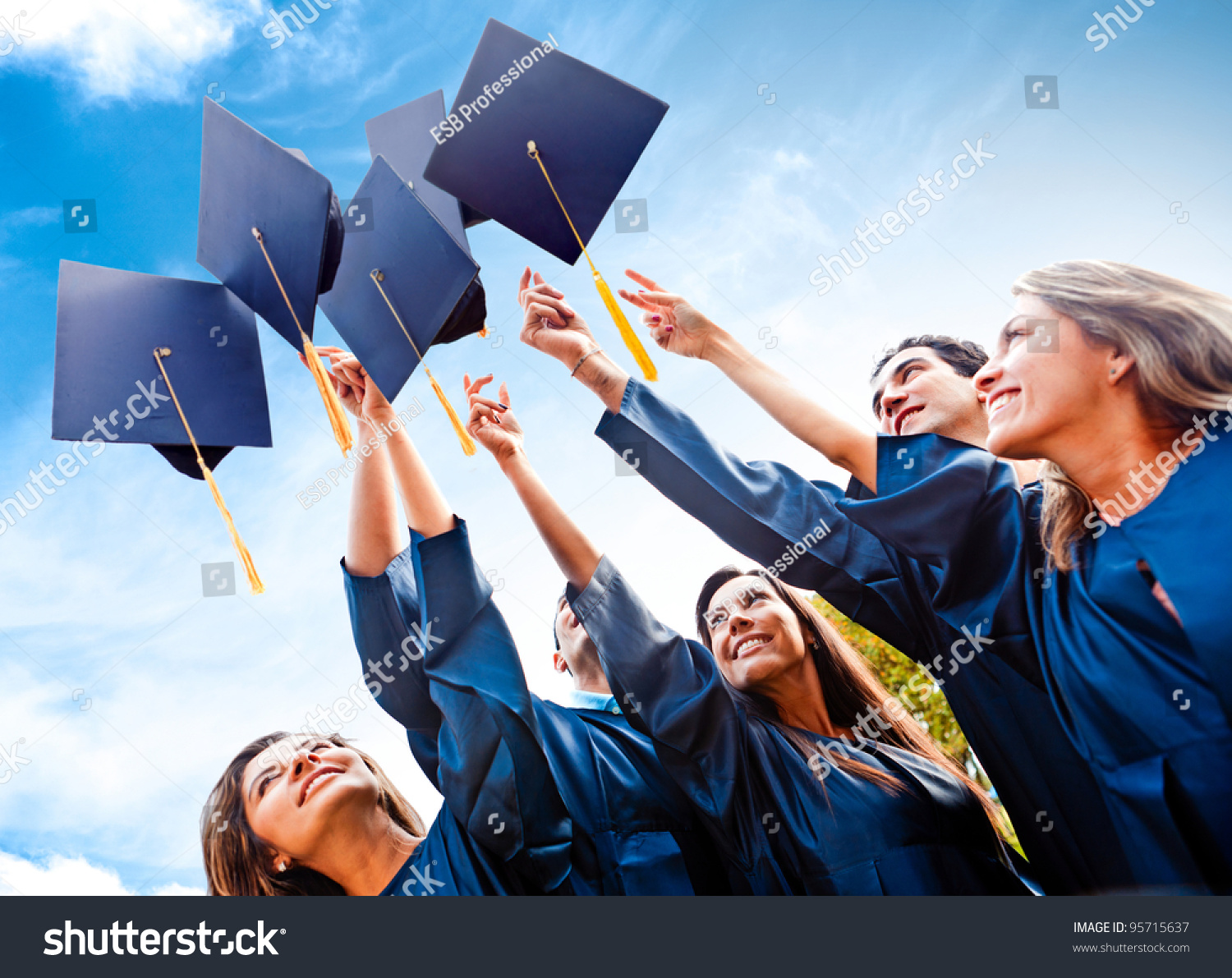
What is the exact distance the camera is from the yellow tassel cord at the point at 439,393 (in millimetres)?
2791

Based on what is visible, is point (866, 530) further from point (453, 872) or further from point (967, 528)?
point (453, 872)

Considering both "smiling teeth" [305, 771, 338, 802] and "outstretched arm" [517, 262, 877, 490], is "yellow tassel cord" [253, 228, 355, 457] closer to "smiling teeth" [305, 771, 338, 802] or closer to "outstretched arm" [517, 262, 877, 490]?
"outstretched arm" [517, 262, 877, 490]

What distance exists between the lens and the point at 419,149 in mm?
3053

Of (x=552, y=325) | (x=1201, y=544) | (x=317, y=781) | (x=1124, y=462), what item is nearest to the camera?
(x=1201, y=544)

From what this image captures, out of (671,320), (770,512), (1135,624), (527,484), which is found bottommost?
(1135,624)

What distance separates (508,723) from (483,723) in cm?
8

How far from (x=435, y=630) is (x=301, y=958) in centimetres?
100

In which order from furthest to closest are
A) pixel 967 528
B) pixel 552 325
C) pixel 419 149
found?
pixel 419 149, pixel 552 325, pixel 967 528

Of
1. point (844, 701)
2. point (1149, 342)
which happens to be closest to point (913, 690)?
point (844, 701)

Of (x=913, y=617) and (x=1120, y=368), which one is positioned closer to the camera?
(x=1120, y=368)

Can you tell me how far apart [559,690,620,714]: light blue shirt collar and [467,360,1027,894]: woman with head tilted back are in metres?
0.19

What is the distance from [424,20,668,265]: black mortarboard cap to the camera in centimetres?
269

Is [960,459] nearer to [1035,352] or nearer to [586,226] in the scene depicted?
[1035,352]

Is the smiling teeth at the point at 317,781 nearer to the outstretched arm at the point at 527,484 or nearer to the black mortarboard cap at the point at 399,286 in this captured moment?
the outstretched arm at the point at 527,484
